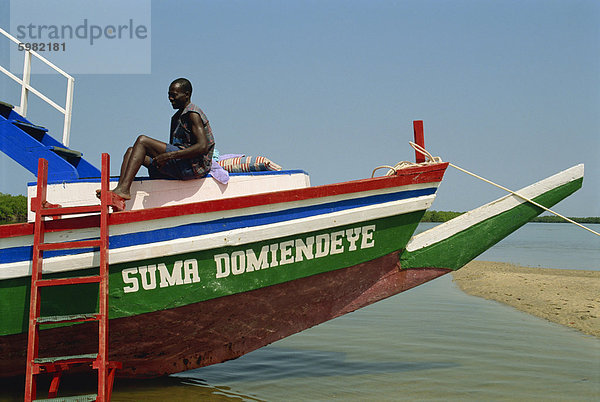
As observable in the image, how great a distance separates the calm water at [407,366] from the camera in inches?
201

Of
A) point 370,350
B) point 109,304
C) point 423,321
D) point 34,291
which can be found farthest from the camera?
point 423,321

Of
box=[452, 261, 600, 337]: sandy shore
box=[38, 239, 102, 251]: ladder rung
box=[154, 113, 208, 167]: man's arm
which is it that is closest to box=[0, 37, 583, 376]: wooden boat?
box=[38, 239, 102, 251]: ladder rung

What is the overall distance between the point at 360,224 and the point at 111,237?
1.98 meters

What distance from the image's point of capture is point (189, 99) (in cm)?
486

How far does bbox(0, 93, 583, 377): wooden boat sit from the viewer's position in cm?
425

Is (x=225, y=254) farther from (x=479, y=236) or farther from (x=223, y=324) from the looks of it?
(x=479, y=236)

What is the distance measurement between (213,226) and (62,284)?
1.15m

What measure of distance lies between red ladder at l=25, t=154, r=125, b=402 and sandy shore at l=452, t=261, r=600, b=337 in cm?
639

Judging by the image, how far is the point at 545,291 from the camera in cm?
1127

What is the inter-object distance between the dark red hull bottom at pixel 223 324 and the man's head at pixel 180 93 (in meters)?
1.68

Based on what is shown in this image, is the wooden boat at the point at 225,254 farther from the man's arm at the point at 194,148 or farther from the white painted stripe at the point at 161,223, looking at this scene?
the man's arm at the point at 194,148

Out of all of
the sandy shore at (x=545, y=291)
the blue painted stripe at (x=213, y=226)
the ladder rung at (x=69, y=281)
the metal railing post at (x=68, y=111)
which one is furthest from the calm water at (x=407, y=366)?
the metal railing post at (x=68, y=111)

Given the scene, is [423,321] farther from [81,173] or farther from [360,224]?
[81,173]

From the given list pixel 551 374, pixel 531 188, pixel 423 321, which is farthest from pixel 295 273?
pixel 423 321
